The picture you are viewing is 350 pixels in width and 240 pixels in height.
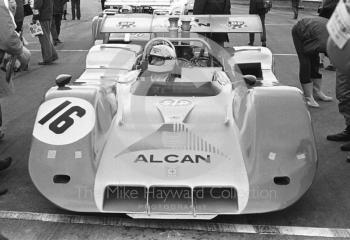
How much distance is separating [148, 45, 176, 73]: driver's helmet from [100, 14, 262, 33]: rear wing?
1.04 meters

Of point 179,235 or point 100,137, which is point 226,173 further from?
point 100,137

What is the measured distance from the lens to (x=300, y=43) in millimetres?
6449

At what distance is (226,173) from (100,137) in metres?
1.02

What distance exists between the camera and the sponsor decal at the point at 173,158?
3.57m

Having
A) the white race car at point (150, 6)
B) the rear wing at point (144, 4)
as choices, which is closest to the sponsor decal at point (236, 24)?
the white race car at point (150, 6)

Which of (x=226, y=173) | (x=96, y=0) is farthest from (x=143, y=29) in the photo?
(x=96, y=0)

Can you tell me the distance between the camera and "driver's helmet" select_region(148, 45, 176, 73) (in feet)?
15.8

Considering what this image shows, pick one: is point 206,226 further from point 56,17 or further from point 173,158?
point 56,17

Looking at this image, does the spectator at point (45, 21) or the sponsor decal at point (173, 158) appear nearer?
the sponsor decal at point (173, 158)

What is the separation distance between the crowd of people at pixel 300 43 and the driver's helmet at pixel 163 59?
36mm

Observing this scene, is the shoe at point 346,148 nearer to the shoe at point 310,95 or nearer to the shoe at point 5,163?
the shoe at point 310,95

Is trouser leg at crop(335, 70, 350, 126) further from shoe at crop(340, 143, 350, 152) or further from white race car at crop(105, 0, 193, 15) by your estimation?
white race car at crop(105, 0, 193, 15)

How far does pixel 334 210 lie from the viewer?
12.2 feet

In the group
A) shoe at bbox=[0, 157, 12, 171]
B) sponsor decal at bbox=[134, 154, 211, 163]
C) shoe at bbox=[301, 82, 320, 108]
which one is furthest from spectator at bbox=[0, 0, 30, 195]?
shoe at bbox=[301, 82, 320, 108]
